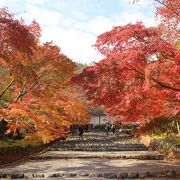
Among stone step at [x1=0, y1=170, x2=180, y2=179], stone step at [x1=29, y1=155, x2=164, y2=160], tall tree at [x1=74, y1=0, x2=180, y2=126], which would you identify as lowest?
stone step at [x1=0, y1=170, x2=180, y2=179]

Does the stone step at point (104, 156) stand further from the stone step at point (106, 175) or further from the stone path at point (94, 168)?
the stone step at point (106, 175)

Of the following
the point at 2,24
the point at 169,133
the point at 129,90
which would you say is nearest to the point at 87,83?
the point at 129,90

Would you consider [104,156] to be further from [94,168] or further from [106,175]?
[106,175]

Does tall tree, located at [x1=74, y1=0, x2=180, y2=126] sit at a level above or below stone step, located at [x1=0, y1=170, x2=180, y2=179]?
above

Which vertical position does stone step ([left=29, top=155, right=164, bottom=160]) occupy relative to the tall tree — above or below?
below

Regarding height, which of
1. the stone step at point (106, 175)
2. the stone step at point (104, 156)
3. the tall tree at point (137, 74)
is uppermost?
the tall tree at point (137, 74)

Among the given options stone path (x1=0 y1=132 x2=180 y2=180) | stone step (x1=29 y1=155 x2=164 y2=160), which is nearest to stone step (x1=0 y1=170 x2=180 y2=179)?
stone path (x1=0 y1=132 x2=180 y2=180)

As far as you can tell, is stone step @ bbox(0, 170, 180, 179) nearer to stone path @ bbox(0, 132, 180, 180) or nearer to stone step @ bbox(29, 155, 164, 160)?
stone path @ bbox(0, 132, 180, 180)

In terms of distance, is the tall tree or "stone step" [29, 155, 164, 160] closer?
the tall tree

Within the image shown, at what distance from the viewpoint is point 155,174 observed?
13641 millimetres

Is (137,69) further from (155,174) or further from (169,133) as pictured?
(169,133)

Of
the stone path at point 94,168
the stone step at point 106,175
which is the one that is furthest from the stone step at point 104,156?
the stone step at point 106,175

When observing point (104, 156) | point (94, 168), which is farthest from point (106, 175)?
point (104, 156)

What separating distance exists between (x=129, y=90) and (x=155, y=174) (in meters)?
3.72
